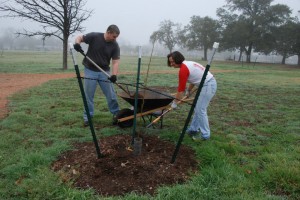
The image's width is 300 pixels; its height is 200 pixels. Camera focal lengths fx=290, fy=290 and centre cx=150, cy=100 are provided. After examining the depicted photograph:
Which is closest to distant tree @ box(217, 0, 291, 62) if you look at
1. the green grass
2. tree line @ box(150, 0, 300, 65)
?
tree line @ box(150, 0, 300, 65)

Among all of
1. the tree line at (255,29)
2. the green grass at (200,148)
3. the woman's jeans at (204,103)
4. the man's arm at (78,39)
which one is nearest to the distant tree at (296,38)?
the tree line at (255,29)

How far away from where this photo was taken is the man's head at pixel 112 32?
18.2 ft

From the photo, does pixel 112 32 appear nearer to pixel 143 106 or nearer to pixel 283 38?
pixel 143 106

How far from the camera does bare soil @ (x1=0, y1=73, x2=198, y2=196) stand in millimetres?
3678

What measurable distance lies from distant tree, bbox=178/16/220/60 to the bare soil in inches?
2064

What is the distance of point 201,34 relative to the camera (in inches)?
2277

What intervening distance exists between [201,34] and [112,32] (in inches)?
2153

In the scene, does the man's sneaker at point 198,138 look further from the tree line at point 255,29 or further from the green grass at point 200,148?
the tree line at point 255,29

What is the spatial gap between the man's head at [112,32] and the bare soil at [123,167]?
2022mm

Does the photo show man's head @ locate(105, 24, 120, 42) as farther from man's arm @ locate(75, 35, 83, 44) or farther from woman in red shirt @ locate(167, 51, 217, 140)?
woman in red shirt @ locate(167, 51, 217, 140)

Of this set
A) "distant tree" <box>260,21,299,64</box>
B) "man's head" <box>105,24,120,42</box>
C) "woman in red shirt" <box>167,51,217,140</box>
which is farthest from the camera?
"distant tree" <box>260,21,299,64</box>

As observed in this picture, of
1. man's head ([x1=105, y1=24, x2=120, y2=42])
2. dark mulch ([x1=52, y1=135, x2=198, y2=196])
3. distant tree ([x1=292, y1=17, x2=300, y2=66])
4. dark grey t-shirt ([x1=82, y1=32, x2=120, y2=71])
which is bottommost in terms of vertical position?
dark mulch ([x1=52, y1=135, x2=198, y2=196])

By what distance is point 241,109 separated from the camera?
28.2ft

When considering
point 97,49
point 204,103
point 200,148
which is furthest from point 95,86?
point 200,148
